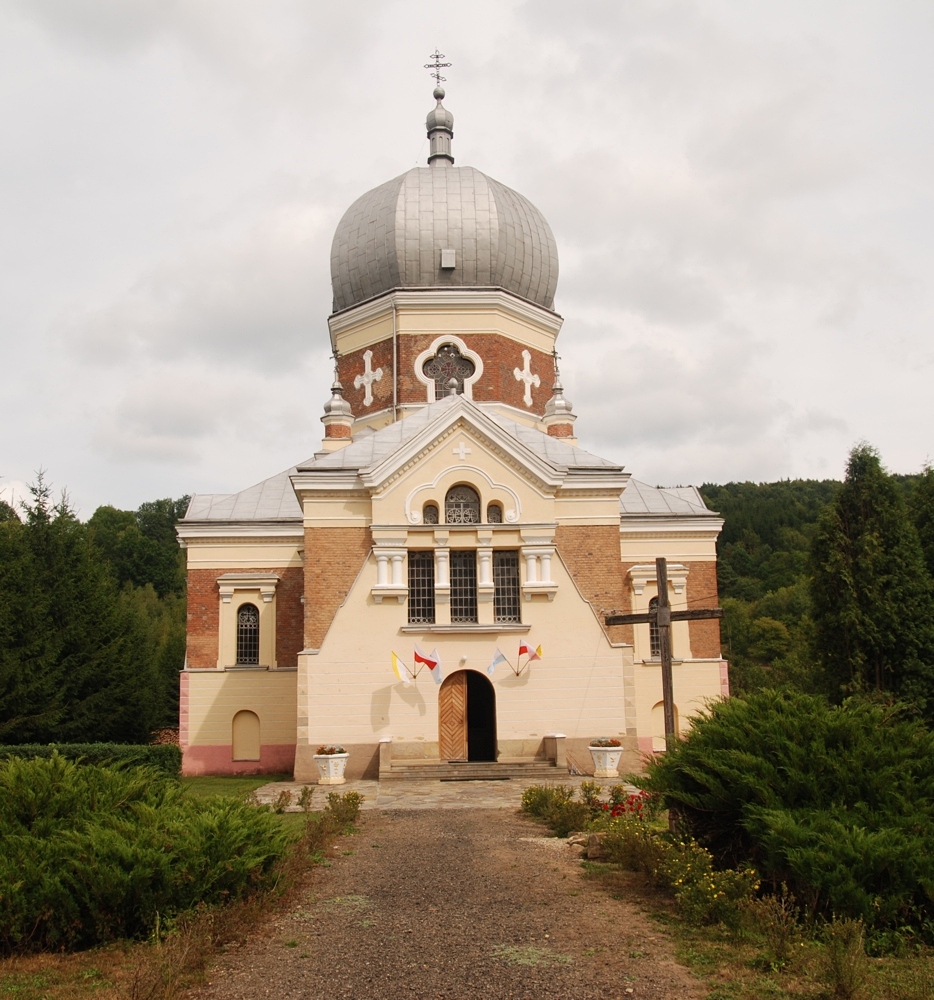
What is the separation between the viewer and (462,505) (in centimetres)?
2409

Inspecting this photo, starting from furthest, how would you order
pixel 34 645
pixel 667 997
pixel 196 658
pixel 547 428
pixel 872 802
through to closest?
pixel 547 428
pixel 196 658
pixel 34 645
pixel 872 802
pixel 667 997

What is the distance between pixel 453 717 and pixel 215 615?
8.42 m

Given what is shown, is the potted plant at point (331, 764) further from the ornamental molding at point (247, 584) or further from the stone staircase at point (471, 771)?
the ornamental molding at point (247, 584)

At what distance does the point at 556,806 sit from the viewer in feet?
47.0

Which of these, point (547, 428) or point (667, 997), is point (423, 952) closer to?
point (667, 997)

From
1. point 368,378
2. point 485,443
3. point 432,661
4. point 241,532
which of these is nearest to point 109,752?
point 432,661

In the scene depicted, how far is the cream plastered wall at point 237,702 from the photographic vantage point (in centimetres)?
2675

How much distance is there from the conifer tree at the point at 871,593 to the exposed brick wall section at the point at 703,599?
11.2ft

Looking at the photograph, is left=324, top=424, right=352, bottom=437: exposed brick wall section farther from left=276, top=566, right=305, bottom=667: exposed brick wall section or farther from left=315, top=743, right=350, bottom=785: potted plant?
left=315, top=743, right=350, bottom=785: potted plant

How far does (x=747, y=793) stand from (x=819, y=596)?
686 inches

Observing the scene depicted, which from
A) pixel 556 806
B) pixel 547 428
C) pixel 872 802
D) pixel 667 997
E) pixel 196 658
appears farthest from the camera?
pixel 547 428

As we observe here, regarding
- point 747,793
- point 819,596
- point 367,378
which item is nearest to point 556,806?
point 747,793

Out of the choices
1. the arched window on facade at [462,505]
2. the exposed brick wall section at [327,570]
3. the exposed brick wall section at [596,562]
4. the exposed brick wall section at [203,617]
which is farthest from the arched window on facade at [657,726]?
the exposed brick wall section at [203,617]

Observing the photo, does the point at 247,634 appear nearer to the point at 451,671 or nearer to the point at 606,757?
the point at 451,671
